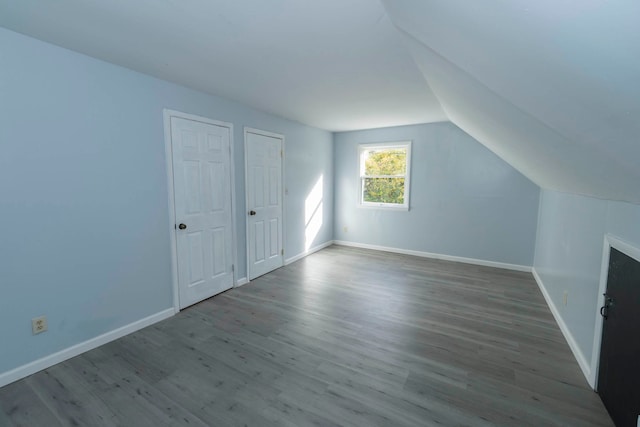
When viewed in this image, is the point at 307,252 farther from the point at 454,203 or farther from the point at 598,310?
the point at 598,310

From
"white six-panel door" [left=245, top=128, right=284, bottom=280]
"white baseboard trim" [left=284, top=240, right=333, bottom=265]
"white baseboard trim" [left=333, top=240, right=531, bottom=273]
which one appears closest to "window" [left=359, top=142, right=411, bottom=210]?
"white baseboard trim" [left=333, top=240, right=531, bottom=273]

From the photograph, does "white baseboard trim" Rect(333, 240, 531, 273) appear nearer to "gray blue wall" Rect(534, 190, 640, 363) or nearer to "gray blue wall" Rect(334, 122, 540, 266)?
"gray blue wall" Rect(334, 122, 540, 266)

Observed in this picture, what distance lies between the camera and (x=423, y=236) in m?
5.02

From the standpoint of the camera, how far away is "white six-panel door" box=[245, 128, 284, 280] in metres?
3.74

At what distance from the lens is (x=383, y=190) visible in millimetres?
5375

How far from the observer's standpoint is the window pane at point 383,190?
522 centimetres

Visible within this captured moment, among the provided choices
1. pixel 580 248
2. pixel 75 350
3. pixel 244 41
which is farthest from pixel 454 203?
pixel 75 350

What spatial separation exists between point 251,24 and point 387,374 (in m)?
2.56

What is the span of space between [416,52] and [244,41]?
1211 mm

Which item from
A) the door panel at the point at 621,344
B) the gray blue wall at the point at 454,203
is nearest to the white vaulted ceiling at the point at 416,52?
the door panel at the point at 621,344

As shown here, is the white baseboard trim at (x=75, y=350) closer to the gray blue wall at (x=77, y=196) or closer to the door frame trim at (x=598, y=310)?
the gray blue wall at (x=77, y=196)

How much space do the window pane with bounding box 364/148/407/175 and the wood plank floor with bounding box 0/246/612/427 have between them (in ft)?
8.66

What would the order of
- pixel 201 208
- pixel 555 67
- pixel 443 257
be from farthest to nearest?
pixel 443 257, pixel 201 208, pixel 555 67

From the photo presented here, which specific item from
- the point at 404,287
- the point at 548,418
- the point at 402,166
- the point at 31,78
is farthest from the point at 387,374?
the point at 402,166
